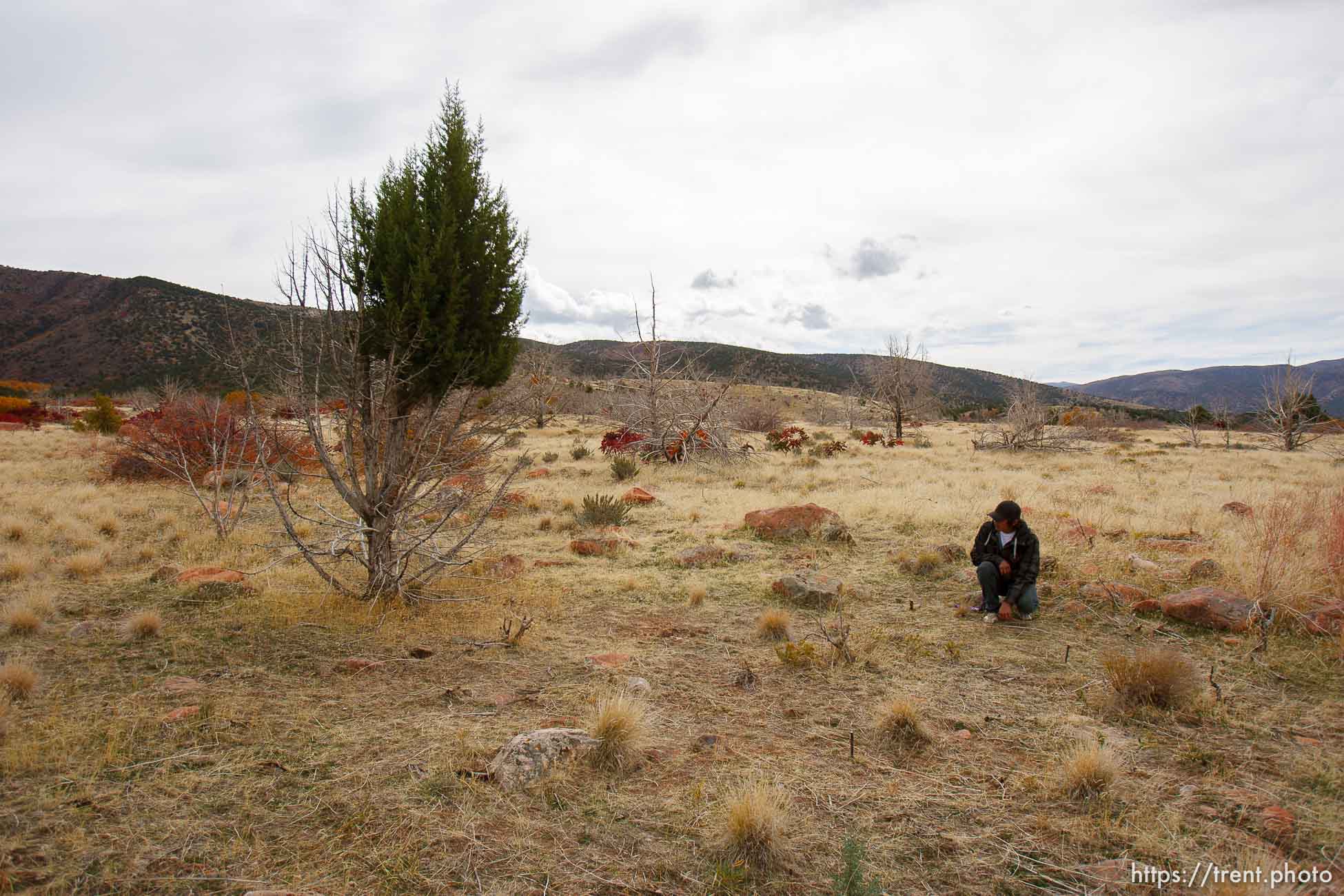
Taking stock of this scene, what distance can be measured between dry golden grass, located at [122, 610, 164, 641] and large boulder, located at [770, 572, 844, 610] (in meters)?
5.47

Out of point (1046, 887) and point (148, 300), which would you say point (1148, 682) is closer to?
point (1046, 887)

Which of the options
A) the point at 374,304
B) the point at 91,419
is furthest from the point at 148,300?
the point at 374,304

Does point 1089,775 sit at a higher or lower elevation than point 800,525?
lower

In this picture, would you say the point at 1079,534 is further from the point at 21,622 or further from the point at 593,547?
the point at 21,622

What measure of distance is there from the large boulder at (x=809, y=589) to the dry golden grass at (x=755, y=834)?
12.2 ft

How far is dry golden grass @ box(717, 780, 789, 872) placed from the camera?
2.57 m

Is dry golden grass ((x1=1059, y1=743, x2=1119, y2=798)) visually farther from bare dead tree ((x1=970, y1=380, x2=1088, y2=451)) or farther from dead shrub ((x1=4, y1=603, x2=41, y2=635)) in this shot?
bare dead tree ((x1=970, y1=380, x2=1088, y2=451))

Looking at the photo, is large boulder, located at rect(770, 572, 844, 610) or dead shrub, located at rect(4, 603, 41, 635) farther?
large boulder, located at rect(770, 572, 844, 610)

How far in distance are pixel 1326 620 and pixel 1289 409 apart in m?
26.8

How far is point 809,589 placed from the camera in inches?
252

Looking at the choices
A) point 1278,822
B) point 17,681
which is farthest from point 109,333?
point 1278,822

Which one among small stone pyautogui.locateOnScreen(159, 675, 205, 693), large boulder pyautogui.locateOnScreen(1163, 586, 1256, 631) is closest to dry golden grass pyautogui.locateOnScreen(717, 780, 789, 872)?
small stone pyautogui.locateOnScreen(159, 675, 205, 693)

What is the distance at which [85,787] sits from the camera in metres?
2.94

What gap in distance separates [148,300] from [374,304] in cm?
5790
